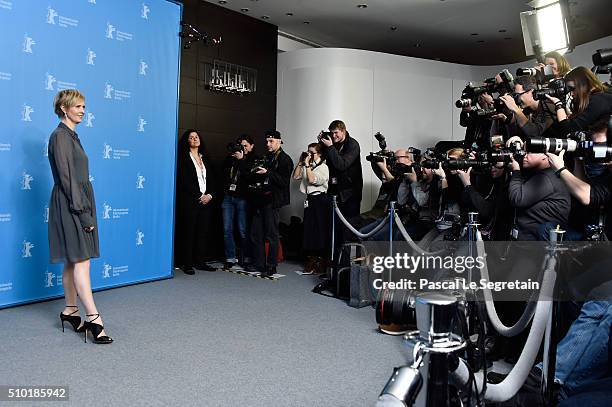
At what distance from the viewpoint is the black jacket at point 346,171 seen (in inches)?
212

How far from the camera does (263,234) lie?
5.69m

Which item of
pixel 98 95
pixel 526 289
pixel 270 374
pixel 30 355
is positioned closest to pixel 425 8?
pixel 98 95

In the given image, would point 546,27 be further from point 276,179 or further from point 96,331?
point 96,331

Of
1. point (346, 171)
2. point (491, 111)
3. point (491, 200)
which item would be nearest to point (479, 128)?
point (491, 111)

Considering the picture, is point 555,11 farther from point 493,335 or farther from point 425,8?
point 493,335

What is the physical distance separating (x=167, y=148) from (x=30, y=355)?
265 cm

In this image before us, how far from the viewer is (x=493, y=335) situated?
3287 mm

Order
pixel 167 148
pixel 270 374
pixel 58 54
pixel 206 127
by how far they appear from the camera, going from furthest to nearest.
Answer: pixel 206 127
pixel 167 148
pixel 58 54
pixel 270 374

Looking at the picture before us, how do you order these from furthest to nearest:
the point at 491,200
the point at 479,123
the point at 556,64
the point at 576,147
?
the point at 479,123 < the point at 491,200 < the point at 556,64 < the point at 576,147

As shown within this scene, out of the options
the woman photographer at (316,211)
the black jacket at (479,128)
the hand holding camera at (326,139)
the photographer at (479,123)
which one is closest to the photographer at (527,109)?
the photographer at (479,123)

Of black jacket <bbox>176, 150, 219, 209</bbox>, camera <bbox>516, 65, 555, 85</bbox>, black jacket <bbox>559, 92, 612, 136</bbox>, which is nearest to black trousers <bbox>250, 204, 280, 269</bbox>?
black jacket <bbox>176, 150, 219, 209</bbox>

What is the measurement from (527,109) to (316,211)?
267 centimetres

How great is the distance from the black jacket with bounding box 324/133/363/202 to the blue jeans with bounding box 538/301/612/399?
3.33 meters

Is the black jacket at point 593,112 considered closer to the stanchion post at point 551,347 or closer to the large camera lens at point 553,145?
the large camera lens at point 553,145
